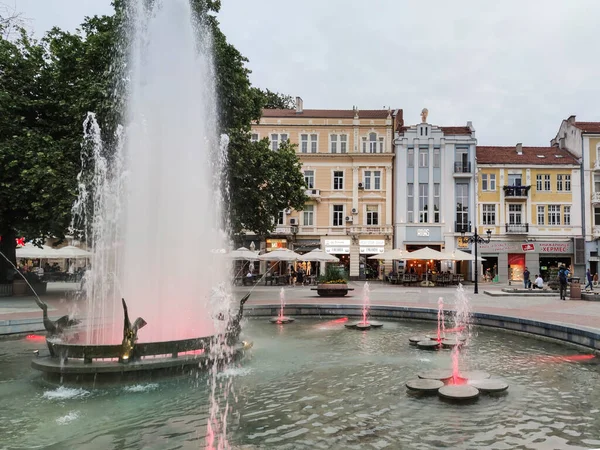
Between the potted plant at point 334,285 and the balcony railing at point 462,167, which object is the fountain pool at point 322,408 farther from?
the balcony railing at point 462,167

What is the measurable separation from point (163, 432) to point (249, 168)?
18.3 meters

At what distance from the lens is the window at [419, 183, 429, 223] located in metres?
44.5

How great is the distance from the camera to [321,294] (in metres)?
22.5

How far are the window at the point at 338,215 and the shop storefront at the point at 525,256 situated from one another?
13.4 metres

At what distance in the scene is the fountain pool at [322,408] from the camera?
554cm

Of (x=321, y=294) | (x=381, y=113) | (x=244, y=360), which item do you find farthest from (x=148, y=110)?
(x=381, y=113)

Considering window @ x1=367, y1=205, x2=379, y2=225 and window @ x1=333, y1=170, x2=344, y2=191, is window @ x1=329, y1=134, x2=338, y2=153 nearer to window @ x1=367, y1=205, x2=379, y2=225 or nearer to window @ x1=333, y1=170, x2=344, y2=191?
window @ x1=333, y1=170, x2=344, y2=191

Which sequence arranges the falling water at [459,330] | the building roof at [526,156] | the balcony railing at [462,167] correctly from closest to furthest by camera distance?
the falling water at [459,330] < the balcony railing at [462,167] < the building roof at [526,156]

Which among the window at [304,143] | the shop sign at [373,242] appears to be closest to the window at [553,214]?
the shop sign at [373,242]

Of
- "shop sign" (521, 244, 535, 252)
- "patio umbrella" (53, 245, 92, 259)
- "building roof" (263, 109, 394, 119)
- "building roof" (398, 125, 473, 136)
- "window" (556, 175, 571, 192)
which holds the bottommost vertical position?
"patio umbrella" (53, 245, 92, 259)

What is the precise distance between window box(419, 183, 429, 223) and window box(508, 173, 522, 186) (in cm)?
800

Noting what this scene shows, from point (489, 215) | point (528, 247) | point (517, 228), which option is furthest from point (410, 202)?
point (528, 247)

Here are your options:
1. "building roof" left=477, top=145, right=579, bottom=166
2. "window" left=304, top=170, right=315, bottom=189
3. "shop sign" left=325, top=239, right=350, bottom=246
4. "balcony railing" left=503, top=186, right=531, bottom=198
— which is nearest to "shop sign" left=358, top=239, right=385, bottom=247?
"shop sign" left=325, top=239, right=350, bottom=246

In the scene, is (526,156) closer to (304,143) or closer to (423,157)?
(423,157)
